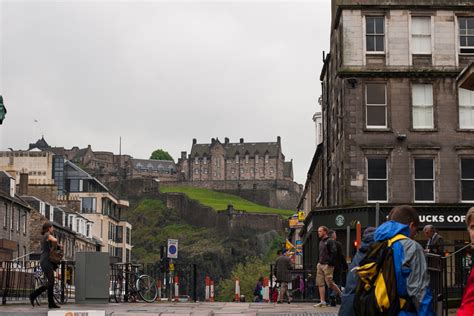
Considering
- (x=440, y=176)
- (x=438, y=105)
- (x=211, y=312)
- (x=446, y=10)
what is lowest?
(x=211, y=312)

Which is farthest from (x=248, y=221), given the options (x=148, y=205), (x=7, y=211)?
(x=7, y=211)

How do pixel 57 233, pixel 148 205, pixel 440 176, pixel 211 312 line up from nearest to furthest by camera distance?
pixel 211 312 → pixel 440 176 → pixel 57 233 → pixel 148 205

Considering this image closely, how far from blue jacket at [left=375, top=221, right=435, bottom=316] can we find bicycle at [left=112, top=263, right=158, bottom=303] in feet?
60.7

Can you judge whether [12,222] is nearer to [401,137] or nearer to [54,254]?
[401,137]

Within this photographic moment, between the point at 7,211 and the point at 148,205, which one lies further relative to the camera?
the point at 148,205

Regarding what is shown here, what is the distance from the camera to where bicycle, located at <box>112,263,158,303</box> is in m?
27.5

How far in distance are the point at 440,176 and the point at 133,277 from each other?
57.2ft

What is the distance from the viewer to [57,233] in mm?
76688

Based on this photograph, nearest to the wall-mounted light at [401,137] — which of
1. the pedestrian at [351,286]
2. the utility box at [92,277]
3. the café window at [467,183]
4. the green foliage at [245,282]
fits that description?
the café window at [467,183]

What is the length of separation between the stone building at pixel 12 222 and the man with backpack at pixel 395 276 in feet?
175

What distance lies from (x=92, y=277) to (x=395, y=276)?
14215mm

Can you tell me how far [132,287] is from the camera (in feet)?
90.9

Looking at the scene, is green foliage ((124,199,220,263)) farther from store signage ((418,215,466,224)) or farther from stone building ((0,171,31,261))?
store signage ((418,215,466,224))

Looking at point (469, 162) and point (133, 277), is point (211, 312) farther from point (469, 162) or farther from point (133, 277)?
point (469, 162)
